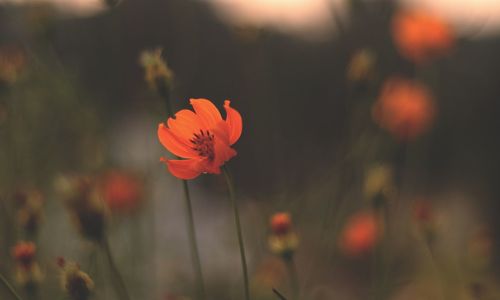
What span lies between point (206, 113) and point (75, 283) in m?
0.16

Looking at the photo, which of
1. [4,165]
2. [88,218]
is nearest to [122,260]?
[4,165]

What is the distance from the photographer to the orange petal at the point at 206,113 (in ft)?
1.49

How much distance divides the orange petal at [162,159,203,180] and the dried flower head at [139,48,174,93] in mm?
101

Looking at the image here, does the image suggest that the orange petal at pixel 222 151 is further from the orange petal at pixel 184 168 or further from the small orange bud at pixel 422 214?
the small orange bud at pixel 422 214

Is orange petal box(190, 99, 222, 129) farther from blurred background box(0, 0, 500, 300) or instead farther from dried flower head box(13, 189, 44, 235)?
dried flower head box(13, 189, 44, 235)

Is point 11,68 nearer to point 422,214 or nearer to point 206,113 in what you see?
point 206,113

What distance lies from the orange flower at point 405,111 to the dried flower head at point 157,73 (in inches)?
18.3

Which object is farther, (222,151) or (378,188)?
(378,188)

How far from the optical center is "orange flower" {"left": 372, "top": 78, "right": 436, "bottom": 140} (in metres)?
1.00

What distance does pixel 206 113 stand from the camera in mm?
469

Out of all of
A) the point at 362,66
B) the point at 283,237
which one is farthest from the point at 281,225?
the point at 362,66

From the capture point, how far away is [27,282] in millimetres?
532

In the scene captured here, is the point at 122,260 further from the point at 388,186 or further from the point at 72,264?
the point at 72,264

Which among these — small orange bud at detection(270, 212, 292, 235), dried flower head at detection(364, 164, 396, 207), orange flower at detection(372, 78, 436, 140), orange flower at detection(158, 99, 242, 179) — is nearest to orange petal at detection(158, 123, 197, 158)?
orange flower at detection(158, 99, 242, 179)
